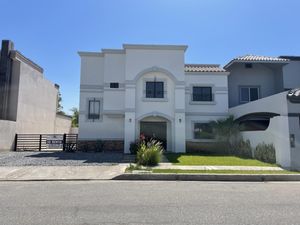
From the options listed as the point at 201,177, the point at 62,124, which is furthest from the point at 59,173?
the point at 62,124

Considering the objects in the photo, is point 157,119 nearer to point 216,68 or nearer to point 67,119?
point 216,68

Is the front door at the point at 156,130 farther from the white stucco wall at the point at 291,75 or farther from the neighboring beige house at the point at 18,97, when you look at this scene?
the white stucco wall at the point at 291,75

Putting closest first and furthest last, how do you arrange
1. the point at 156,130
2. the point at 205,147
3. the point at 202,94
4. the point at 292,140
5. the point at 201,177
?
the point at 201,177 < the point at 292,140 < the point at 156,130 < the point at 205,147 < the point at 202,94

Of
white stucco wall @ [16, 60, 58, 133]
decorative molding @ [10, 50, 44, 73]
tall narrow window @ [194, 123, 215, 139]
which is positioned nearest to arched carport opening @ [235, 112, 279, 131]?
tall narrow window @ [194, 123, 215, 139]

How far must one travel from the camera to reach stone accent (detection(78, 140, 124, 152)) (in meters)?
20.1

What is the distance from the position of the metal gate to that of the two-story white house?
2.16 meters

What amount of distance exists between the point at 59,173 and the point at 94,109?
1036cm

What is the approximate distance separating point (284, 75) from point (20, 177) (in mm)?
22844

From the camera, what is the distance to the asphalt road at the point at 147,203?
5043mm

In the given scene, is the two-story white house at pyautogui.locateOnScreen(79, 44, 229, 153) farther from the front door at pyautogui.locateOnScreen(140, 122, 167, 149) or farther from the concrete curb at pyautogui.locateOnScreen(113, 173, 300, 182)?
the concrete curb at pyautogui.locateOnScreen(113, 173, 300, 182)

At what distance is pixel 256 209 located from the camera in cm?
578

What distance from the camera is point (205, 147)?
20.4 meters

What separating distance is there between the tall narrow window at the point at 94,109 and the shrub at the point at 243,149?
11.6 metres

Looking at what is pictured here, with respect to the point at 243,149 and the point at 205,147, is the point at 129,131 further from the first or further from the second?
the point at 243,149
